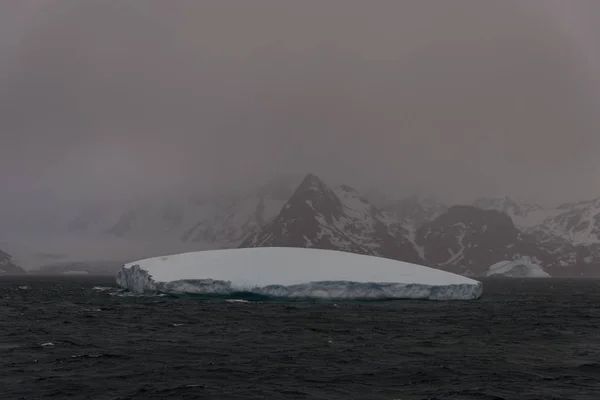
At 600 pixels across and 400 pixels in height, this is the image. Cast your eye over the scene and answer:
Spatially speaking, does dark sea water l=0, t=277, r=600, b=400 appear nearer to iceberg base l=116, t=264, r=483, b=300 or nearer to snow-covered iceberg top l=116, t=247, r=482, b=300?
iceberg base l=116, t=264, r=483, b=300

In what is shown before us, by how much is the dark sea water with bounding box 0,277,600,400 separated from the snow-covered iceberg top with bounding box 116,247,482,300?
10.8m

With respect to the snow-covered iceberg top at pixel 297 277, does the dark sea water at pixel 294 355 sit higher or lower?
lower

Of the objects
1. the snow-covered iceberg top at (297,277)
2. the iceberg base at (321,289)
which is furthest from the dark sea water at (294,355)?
the snow-covered iceberg top at (297,277)

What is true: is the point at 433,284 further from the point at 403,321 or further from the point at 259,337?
the point at 259,337

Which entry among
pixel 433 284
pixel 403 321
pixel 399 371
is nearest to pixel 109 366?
pixel 399 371

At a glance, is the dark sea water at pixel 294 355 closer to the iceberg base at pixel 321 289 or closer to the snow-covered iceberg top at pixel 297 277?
the iceberg base at pixel 321 289

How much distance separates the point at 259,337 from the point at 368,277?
31.9 meters

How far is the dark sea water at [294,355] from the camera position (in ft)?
86.2

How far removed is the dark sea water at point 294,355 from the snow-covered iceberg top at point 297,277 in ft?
35.4

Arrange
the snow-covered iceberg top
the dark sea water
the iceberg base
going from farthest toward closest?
the snow-covered iceberg top → the iceberg base → the dark sea water

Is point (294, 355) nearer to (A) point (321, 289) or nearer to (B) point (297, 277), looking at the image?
(B) point (297, 277)

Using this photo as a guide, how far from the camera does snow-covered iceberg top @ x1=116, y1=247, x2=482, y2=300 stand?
6994 cm

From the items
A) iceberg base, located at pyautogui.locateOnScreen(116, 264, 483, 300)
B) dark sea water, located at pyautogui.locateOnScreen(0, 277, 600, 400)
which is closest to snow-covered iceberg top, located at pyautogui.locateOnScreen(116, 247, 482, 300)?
iceberg base, located at pyautogui.locateOnScreen(116, 264, 483, 300)

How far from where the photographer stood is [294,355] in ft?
113
